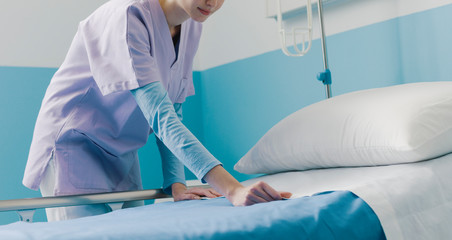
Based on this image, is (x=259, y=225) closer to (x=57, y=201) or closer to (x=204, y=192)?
(x=204, y=192)

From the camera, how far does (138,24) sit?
1.48m

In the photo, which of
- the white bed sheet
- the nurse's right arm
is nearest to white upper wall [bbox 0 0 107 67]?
the nurse's right arm

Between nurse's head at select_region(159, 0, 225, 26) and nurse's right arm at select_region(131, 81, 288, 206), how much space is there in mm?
230

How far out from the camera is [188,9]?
4.94 ft

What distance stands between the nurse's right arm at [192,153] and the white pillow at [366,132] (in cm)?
30

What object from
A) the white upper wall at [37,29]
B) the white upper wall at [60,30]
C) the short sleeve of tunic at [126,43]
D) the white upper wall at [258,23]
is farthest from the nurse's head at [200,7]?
the white upper wall at [37,29]

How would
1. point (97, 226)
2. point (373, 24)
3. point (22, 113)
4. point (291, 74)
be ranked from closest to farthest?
point (97, 226) → point (373, 24) → point (291, 74) → point (22, 113)

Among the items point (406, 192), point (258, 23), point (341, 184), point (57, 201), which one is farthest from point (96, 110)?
point (258, 23)

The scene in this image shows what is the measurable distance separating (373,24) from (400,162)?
41.7 inches

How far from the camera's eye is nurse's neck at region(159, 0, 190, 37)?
1606mm

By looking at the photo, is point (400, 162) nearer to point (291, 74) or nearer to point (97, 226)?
point (97, 226)

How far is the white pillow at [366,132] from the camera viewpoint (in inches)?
52.4

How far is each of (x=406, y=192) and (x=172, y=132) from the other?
1.82 feet

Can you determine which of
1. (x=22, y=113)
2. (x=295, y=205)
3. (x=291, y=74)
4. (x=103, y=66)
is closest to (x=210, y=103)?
(x=291, y=74)
